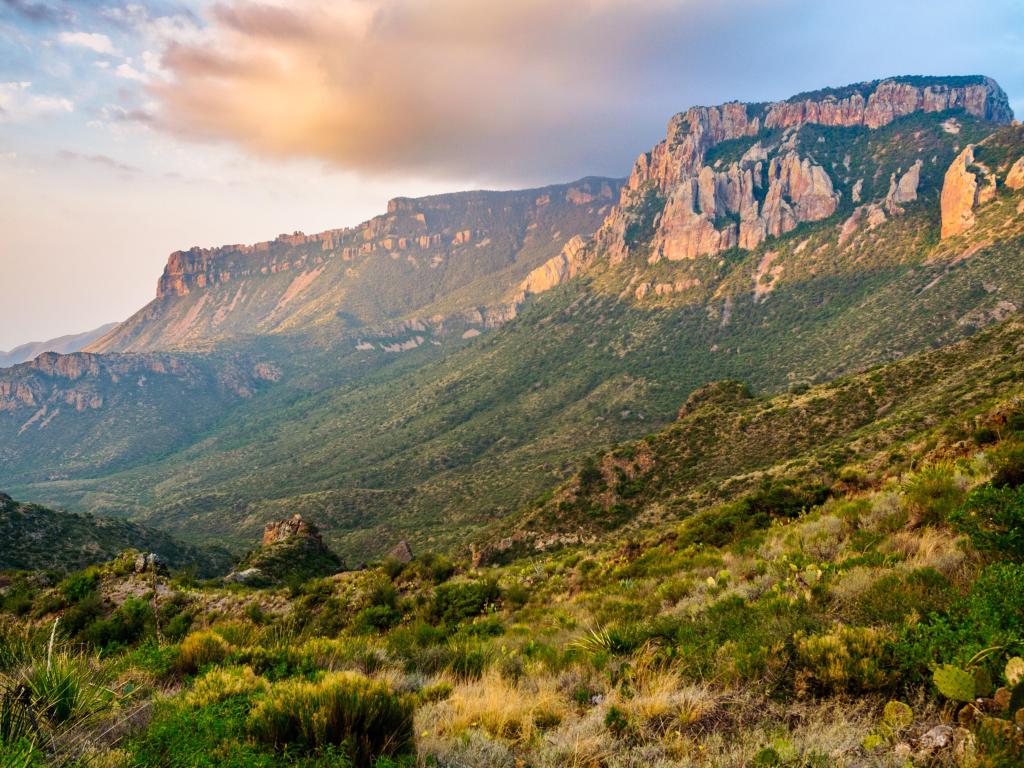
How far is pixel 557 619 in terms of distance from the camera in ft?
32.4

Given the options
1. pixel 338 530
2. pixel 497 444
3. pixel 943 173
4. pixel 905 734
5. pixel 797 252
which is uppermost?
pixel 943 173

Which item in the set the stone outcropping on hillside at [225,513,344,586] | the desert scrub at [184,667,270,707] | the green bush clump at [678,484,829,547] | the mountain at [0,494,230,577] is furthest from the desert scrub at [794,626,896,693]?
the mountain at [0,494,230,577]

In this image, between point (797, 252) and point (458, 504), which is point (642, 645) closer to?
point (458, 504)

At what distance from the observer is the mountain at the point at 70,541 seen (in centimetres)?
3381

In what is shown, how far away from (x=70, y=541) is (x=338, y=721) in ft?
164

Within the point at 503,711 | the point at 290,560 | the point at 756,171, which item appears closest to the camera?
the point at 503,711

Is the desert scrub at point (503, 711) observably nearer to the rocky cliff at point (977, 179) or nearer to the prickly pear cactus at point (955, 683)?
the prickly pear cactus at point (955, 683)

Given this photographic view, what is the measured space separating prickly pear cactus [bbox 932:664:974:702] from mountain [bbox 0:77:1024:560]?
46.8 meters

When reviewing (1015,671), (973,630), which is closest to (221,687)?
(1015,671)

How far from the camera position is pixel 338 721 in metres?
4.23

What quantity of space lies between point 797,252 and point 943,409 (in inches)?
5030

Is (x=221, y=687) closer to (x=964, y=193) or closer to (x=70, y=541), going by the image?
(x=70, y=541)

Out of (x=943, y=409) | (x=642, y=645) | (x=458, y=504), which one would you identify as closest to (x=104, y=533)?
(x=458, y=504)

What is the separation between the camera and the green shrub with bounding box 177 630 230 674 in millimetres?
7008
